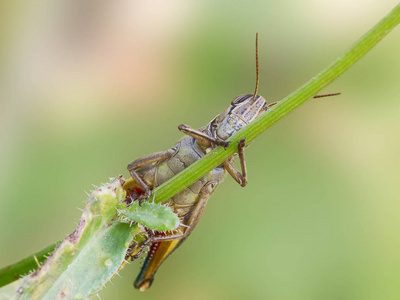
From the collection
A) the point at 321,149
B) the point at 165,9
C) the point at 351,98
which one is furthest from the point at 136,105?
the point at 351,98

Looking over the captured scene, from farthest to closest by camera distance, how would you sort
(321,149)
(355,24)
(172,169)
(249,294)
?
1. (355,24)
2. (321,149)
3. (249,294)
4. (172,169)

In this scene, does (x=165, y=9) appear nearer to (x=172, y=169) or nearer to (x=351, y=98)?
(x=351, y=98)

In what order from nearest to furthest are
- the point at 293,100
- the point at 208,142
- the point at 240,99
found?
the point at 293,100
the point at 208,142
the point at 240,99

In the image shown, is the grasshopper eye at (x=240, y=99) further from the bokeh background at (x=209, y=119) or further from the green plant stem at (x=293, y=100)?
the bokeh background at (x=209, y=119)

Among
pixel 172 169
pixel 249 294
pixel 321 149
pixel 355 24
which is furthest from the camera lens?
pixel 355 24

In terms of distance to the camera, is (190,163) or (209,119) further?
(209,119)

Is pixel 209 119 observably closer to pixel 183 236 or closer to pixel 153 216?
pixel 183 236

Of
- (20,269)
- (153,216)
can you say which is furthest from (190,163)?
(20,269)
